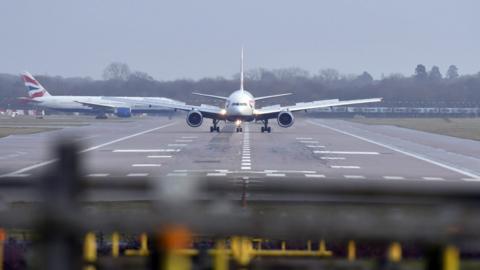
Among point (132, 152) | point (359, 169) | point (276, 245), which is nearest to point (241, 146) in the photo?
point (132, 152)

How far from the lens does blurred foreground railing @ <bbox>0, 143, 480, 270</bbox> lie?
3.60 meters

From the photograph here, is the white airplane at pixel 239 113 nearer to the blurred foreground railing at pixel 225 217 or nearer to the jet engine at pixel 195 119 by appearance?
the jet engine at pixel 195 119

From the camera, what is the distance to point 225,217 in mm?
3654

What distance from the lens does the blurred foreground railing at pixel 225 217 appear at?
3598 millimetres

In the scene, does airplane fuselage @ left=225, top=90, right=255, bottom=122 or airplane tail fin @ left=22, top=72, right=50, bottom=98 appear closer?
airplane fuselage @ left=225, top=90, right=255, bottom=122

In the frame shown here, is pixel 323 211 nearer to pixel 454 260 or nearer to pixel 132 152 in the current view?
pixel 454 260

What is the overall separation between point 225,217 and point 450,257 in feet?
2.71

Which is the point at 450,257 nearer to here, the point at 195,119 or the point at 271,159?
the point at 271,159

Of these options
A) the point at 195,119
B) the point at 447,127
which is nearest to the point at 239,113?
the point at 195,119

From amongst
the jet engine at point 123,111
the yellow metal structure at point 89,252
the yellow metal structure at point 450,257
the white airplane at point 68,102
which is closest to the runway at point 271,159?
the yellow metal structure at point 89,252

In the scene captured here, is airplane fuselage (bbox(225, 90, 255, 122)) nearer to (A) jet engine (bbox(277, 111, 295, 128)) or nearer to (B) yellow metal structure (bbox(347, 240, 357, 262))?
(A) jet engine (bbox(277, 111, 295, 128))

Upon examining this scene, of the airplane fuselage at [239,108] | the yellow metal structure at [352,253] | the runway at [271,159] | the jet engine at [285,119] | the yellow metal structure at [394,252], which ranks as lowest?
the runway at [271,159]

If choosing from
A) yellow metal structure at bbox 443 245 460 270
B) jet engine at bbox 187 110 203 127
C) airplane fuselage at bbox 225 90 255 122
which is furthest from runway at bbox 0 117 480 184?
yellow metal structure at bbox 443 245 460 270

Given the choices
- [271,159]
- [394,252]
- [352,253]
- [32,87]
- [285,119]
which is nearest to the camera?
[394,252]
